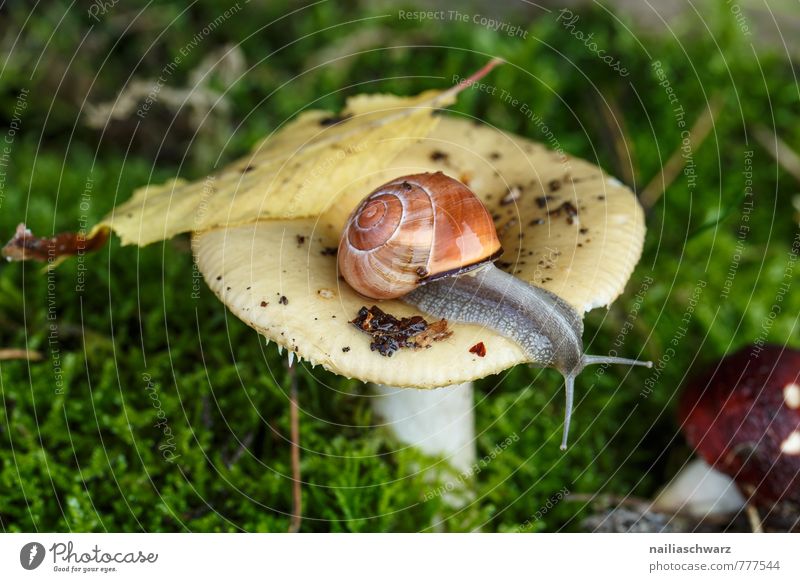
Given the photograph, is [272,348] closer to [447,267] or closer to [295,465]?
[295,465]

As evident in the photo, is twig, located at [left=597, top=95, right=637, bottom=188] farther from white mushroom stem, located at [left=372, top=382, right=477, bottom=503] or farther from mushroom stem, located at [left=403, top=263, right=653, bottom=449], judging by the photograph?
mushroom stem, located at [left=403, top=263, right=653, bottom=449]

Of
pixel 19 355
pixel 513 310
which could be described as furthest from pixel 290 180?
pixel 19 355

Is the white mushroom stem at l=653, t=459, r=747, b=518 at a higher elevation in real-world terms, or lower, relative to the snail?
lower

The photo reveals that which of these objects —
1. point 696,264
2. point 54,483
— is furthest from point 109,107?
point 696,264

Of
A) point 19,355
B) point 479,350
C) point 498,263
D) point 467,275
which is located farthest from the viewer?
point 19,355

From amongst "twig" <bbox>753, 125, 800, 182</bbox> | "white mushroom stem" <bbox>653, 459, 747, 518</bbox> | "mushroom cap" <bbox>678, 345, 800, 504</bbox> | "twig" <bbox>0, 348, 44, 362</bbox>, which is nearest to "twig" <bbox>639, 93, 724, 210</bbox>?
"twig" <bbox>753, 125, 800, 182</bbox>
